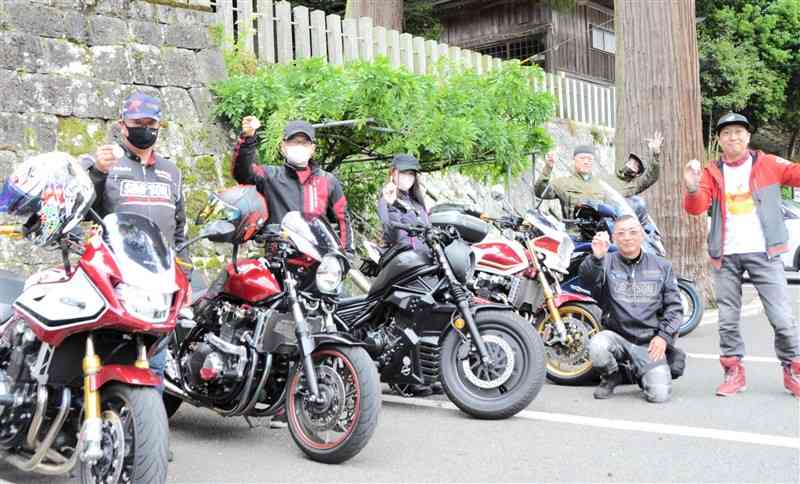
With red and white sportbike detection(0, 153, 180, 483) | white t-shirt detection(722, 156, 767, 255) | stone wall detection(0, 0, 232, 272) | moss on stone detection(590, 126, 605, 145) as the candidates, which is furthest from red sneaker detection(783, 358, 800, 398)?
moss on stone detection(590, 126, 605, 145)

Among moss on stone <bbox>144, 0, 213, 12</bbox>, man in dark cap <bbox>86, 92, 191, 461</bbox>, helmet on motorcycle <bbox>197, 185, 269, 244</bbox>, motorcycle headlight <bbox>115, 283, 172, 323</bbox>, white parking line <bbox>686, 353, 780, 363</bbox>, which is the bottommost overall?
white parking line <bbox>686, 353, 780, 363</bbox>

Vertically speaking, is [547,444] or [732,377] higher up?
[732,377]

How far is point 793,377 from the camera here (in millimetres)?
5961

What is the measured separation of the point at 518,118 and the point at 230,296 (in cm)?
449

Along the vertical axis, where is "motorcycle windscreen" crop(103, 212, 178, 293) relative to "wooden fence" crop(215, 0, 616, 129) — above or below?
below

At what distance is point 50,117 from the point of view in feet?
24.3

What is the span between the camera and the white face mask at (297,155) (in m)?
5.57

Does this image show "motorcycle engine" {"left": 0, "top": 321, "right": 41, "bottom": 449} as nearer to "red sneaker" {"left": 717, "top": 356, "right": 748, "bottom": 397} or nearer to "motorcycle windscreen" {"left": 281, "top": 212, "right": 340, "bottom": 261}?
"motorcycle windscreen" {"left": 281, "top": 212, "right": 340, "bottom": 261}

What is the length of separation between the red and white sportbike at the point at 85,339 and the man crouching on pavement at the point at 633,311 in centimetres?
349

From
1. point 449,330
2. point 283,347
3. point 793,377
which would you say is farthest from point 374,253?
point 793,377

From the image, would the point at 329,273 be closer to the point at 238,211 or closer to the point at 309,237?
the point at 309,237

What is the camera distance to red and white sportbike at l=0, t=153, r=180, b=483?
3.39 metres

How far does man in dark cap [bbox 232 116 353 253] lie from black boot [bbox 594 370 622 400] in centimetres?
202

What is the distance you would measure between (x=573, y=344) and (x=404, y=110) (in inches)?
96.4
